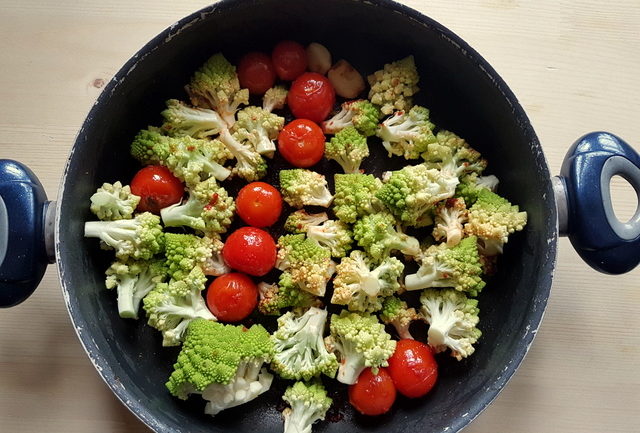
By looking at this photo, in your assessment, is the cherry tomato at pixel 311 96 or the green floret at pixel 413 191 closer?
the green floret at pixel 413 191

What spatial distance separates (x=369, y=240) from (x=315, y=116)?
38 cm

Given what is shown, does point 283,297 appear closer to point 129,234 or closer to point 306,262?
point 306,262

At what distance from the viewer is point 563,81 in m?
1.77

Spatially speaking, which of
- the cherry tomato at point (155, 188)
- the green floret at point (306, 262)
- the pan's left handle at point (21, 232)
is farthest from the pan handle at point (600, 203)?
the pan's left handle at point (21, 232)

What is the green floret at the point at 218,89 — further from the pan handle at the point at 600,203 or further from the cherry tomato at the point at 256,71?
the pan handle at the point at 600,203

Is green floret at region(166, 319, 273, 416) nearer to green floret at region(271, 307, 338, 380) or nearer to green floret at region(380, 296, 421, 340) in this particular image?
green floret at region(271, 307, 338, 380)

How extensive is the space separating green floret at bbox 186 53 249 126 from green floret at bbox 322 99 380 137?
238 millimetres

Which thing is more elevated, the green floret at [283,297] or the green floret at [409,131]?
the green floret at [409,131]

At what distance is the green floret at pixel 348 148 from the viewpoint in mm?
1642

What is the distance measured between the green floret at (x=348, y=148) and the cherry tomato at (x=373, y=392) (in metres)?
0.53

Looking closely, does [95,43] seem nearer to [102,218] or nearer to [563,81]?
[102,218]

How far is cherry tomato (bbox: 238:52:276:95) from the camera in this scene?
1.70 metres

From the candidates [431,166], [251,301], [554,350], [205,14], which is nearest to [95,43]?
[205,14]

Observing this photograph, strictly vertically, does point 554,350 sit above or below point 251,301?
below
